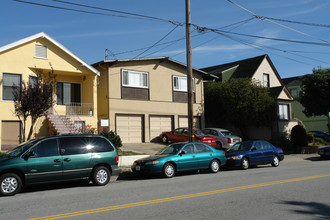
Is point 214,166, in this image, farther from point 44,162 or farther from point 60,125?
point 60,125

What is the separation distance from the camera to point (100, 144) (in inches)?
482

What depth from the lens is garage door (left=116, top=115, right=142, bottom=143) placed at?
25.6m

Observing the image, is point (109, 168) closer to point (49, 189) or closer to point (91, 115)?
point (49, 189)

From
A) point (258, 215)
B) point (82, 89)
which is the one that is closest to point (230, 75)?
point (82, 89)

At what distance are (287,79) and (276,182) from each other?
4812cm

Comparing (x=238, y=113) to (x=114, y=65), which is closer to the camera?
(x=114, y=65)

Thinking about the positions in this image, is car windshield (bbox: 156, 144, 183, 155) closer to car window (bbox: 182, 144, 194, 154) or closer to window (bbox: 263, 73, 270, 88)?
car window (bbox: 182, 144, 194, 154)

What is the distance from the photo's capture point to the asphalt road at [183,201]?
7145mm

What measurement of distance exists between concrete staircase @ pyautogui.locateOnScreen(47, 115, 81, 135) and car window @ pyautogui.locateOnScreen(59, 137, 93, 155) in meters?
8.71

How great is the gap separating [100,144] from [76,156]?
103 centimetres

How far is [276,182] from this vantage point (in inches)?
448

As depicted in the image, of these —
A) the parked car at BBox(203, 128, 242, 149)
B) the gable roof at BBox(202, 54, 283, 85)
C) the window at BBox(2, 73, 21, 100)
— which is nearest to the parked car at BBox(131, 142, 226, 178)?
the parked car at BBox(203, 128, 242, 149)

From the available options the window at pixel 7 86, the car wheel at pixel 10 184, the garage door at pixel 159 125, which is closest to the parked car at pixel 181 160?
the car wheel at pixel 10 184

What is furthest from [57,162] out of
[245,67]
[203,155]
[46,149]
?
[245,67]
